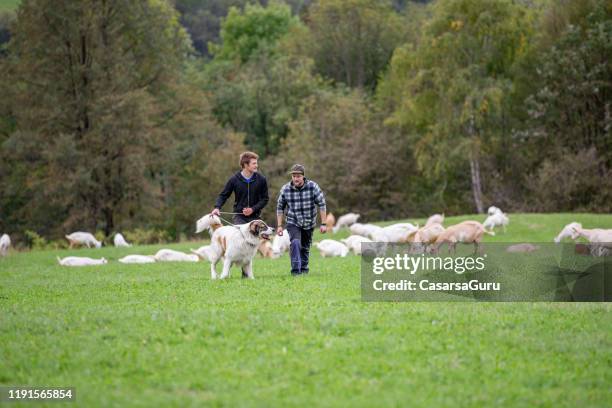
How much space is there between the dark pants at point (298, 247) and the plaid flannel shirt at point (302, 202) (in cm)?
15

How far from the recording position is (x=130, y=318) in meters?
10.4

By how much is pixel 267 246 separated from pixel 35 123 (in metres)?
25.1

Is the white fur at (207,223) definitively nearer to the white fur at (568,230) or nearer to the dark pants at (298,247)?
the dark pants at (298,247)

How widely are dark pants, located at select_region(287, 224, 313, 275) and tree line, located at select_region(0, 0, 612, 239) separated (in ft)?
95.9

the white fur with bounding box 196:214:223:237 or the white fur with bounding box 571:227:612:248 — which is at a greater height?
the white fur with bounding box 196:214:223:237

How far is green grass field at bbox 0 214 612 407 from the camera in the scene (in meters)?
7.50

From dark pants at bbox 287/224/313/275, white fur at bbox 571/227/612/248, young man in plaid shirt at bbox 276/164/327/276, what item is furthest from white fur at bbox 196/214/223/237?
white fur at bbox 571/227/612/248

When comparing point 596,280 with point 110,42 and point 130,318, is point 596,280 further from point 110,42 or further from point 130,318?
point 110,42

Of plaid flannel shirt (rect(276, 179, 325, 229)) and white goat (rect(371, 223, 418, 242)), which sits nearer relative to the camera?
plaid flannel shirt (rect(276, 179, 325, 229))

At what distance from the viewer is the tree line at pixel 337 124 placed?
146 feet

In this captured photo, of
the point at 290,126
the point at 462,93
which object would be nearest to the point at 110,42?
the point at 290,126

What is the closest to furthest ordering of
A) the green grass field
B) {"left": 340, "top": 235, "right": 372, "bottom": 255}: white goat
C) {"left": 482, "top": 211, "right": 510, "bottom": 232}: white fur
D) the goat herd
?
1. the green grass field
2. the goat herd
3. {"left": 340, "top": 235, "right": 372, "bottom": 255}: white goat
4. {"left": 482, "top": 211, "right": 510, "bottom": 232}: white fur

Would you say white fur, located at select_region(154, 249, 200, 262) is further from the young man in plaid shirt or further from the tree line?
the tree line

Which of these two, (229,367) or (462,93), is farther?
(462,93)
